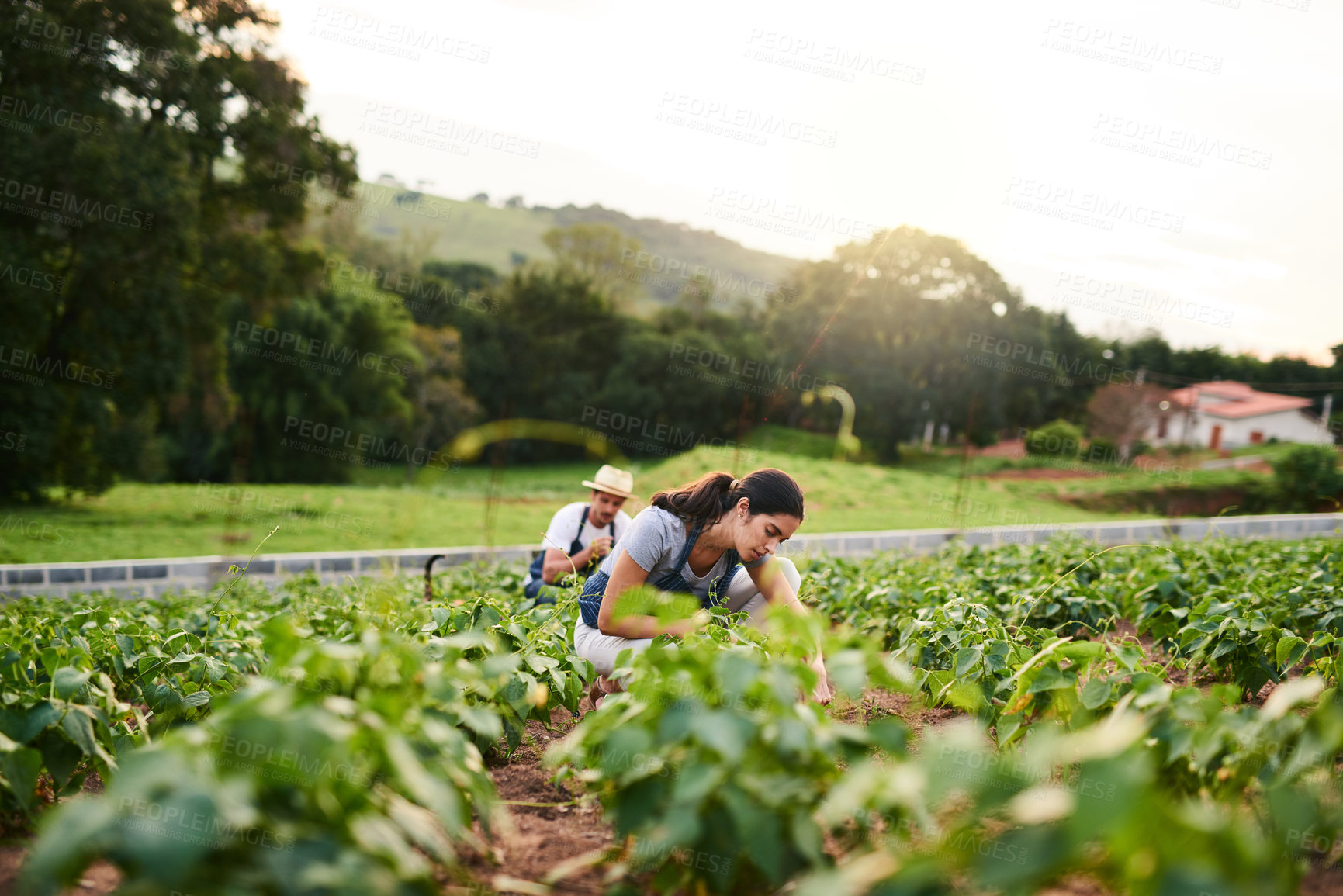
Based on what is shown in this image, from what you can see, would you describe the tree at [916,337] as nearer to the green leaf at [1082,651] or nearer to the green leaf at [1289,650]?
the green leaf at [1289,650]

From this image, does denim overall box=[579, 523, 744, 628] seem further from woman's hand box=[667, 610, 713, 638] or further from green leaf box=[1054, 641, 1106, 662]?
green leaf box=[1054, 641, 1106, 662]

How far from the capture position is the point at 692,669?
1.71 metres

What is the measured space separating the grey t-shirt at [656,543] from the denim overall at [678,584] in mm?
20

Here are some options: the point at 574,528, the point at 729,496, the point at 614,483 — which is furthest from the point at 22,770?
the point at 574,528

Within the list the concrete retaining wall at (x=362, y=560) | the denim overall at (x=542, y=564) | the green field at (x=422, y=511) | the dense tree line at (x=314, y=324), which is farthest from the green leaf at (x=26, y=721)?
the green field at (x=422, y=511)

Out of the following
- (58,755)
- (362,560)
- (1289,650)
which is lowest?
(362,560)

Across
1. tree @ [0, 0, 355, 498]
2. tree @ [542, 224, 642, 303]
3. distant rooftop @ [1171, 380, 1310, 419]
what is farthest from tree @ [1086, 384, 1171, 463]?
tree @ [0, 0, 355, 498]

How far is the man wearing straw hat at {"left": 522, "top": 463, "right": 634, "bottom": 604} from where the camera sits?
5.23m

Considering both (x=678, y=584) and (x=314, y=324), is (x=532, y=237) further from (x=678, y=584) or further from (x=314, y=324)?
(x=678, y=584)

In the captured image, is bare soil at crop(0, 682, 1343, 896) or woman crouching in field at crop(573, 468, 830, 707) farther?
woman crouching in field at crop(573, 468, 830, 707)

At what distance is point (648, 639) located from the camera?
3.32 metres

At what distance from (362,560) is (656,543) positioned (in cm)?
773

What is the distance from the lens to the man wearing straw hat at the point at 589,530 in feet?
17.1

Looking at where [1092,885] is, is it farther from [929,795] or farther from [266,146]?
[266,146]
